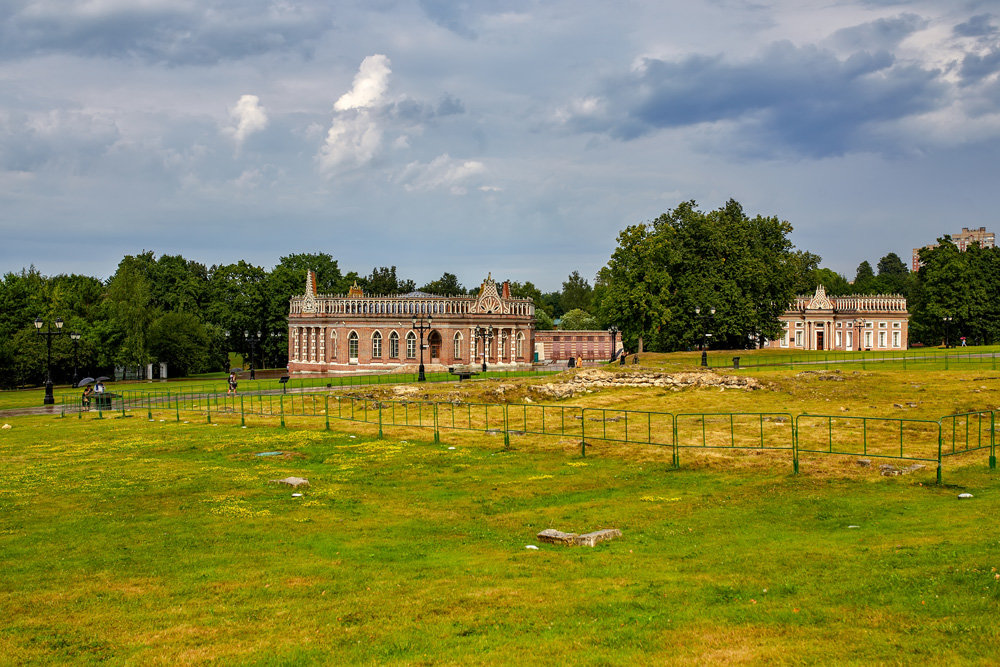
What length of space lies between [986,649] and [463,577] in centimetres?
718

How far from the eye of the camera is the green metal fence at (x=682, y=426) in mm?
23806

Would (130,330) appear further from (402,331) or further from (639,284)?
(639,284)

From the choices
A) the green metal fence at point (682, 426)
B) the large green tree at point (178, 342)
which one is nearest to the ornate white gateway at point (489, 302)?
the large green tree at point (178, 342)

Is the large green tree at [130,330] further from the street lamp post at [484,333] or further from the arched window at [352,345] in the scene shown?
the street lamp post at [484,333]

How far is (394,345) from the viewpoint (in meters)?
78.5

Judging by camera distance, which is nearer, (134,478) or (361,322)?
(134,478)

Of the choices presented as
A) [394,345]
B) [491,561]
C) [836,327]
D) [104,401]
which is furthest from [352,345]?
[491,561]

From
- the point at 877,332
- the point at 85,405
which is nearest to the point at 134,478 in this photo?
the point at 85,405

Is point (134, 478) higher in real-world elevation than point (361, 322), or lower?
lower

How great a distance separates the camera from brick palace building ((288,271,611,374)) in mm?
78188

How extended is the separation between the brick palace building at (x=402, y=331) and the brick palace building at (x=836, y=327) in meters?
34.9

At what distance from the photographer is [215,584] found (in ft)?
40.2

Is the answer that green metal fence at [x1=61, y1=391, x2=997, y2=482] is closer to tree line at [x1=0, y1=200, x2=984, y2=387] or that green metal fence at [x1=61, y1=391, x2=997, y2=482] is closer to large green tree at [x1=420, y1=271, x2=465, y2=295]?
tree line at [x1=0, y1=200, x2=984, y2=387]

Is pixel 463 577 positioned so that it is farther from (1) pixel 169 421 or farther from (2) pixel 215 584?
(1) pixel 169 421
